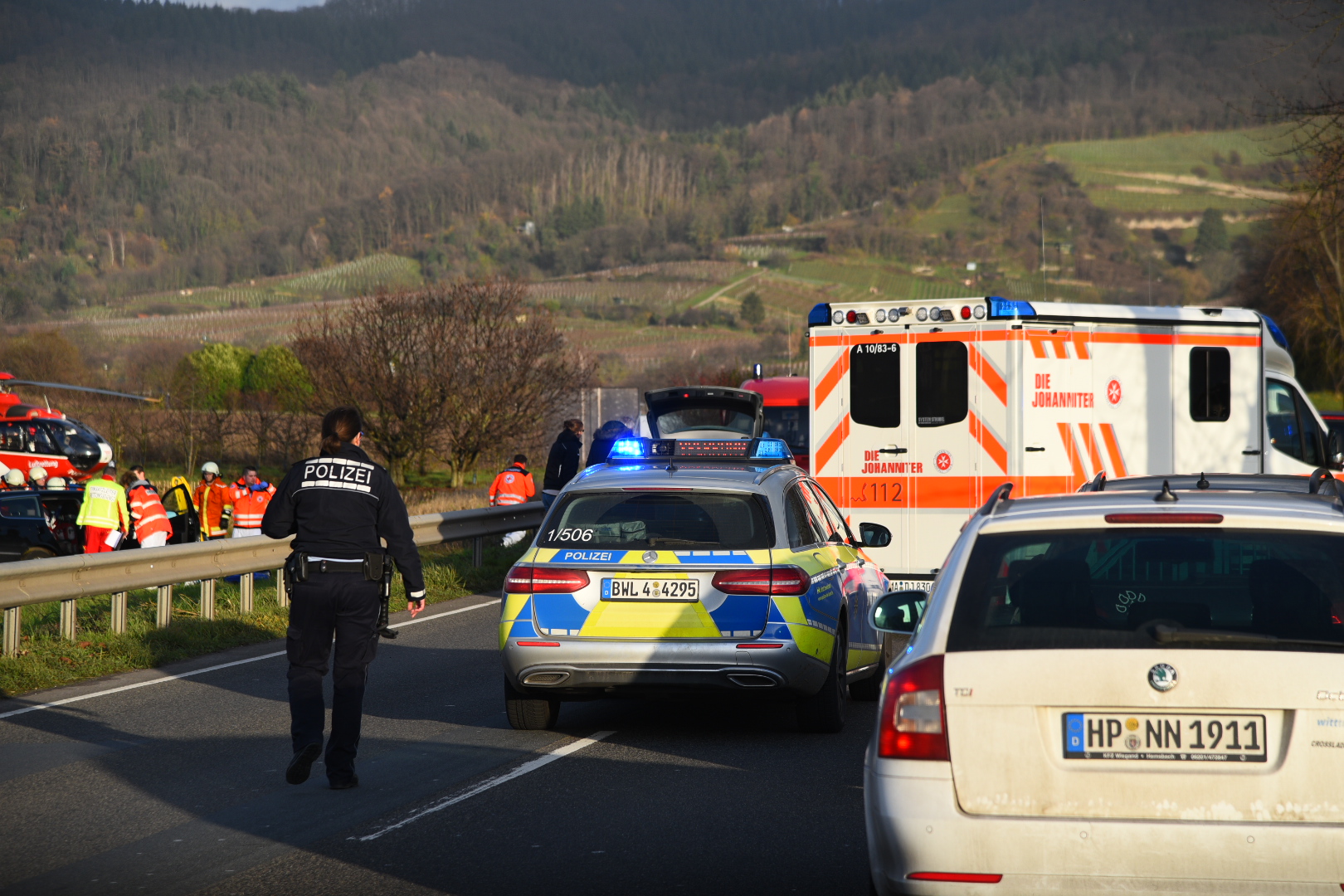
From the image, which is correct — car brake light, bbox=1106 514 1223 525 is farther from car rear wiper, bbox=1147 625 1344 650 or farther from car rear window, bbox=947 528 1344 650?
car rear wiper, bbox=1147 625 1344 650

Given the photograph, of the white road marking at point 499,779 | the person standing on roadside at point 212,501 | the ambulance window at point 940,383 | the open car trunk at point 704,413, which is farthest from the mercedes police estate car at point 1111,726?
the person standing on roadside at point 212,501

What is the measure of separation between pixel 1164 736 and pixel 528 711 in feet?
17.1

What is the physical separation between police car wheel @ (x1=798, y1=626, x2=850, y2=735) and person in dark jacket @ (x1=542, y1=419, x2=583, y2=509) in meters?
10.3

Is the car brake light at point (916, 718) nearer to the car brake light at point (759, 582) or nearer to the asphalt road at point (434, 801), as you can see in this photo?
the asphalt road at point (434, 801)

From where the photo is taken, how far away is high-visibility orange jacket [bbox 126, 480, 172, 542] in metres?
17.8

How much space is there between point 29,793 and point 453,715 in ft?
9.05

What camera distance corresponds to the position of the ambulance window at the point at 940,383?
1302 centimetres

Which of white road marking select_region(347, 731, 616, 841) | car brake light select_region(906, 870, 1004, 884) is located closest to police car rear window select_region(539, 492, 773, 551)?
white road marking select_region(347, 731, 616, 841)

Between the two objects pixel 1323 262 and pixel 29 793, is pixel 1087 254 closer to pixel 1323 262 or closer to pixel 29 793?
pixel 1323 262

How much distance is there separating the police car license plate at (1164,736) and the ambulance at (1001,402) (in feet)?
29.2

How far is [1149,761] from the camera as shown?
3.99 metres

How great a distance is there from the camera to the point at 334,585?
23.4 feet

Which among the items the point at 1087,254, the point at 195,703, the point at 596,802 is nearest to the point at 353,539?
the point at 596,802

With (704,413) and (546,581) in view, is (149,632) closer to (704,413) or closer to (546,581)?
(546,581)
